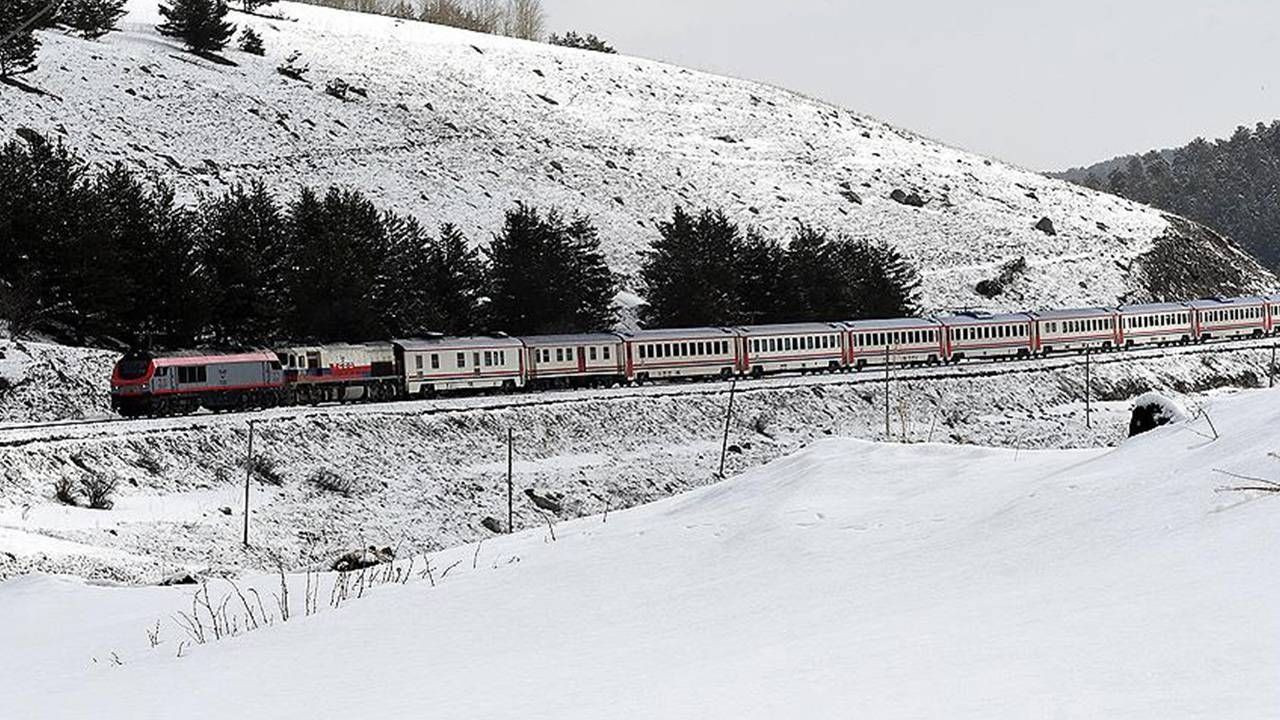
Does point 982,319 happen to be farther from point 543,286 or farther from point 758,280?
point 543,286

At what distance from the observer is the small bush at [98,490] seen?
103 ft

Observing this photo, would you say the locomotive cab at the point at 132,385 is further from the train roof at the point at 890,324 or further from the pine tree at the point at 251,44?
the pine tree at the point at 251,44

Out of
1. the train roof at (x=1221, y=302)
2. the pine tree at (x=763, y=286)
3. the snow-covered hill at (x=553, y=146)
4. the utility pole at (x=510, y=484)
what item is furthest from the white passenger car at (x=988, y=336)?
the utility pole at (x=510, y=484)

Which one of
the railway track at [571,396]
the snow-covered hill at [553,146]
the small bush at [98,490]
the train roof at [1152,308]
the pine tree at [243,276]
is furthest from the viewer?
the snow-covered hill at [553,146]

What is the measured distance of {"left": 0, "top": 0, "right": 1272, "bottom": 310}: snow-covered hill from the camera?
82.2m

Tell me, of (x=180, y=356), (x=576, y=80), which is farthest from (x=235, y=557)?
(x=576, y=80)

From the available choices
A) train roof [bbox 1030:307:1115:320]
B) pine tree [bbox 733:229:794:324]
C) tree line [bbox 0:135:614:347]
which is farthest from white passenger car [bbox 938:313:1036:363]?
tree line [bbox 0:135:614:347]

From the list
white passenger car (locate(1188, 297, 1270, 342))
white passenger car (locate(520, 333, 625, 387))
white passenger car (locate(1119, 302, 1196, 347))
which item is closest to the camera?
white passenger car (locate(520, 333, 625, 387))

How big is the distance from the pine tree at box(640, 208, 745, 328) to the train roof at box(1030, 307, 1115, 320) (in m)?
16.3

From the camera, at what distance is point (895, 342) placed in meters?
63.7

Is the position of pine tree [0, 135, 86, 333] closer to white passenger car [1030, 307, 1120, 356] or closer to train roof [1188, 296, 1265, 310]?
white passenger car [1030, 307, 1120, 356]

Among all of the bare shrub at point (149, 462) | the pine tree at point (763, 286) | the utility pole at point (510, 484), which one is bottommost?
the utility pole at point (510, 484)

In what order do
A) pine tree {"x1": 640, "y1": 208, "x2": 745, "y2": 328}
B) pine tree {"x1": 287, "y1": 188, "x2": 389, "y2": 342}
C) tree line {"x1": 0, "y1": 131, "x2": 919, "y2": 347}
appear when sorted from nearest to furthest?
1. tree line {"x1": 0, "y1": 131, "x2": 919, "y2": 347}
2. pine tree {"x1": 287, "y1": 188, "x2": 389, "y2": 342}
3. pine tree {"x1": 640, "y1": 208, "x2": 745, "y2": 328}

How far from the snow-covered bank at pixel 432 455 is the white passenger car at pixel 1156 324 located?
44.7 ft
